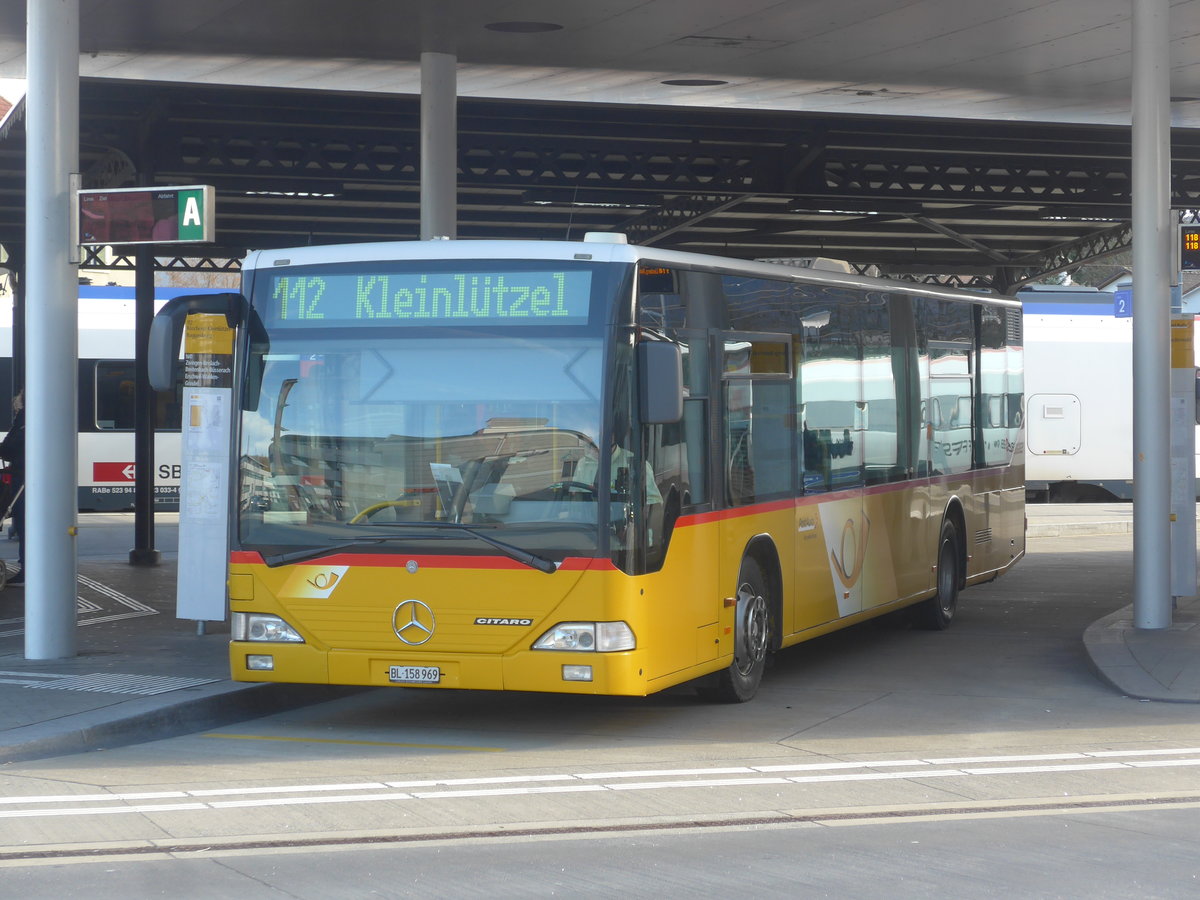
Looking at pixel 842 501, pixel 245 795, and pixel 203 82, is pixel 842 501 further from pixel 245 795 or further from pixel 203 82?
pixel 203 82

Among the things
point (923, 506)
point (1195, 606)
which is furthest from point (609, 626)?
point (1195, 606)

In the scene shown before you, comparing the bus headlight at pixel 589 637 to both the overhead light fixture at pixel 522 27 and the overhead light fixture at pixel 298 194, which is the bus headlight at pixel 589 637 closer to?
the overhead light fixture at pixel 522 27

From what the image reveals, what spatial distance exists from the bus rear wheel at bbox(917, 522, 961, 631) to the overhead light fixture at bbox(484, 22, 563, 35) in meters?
6.11

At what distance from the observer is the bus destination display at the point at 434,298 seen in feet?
31.0

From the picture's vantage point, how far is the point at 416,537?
944 cm

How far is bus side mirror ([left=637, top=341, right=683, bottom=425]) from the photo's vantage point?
9.27m

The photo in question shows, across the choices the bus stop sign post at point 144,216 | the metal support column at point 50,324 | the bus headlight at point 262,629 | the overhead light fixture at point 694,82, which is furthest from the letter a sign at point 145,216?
the overhead light fixture at point 694,82

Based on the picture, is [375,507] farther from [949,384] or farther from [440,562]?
[949,384]

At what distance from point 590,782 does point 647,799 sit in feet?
1.64

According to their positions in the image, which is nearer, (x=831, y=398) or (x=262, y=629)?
(x=262, y=629)

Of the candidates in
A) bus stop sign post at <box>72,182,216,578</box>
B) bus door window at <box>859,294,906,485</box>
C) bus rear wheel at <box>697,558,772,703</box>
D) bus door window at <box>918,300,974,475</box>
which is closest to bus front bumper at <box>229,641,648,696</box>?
bus rear wheel at <box>697,558,772,703</box>

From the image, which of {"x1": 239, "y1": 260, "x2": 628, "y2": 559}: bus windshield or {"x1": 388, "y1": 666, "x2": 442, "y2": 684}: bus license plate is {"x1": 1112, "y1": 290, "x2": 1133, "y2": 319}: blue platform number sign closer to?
{"x1": 239, "y1": 260, "x2": 628, "y2": 559}: bus windshield

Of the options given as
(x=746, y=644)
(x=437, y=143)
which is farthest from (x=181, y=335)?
(x=437, y=143)

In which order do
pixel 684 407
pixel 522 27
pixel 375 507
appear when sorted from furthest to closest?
pixel 522 27, pixel 684 407, pixel 375 507
